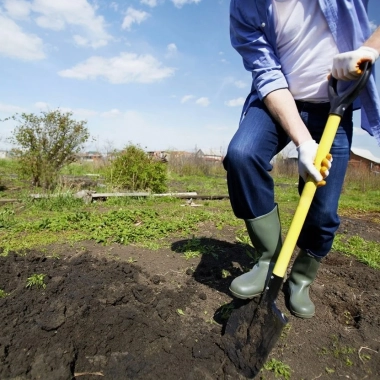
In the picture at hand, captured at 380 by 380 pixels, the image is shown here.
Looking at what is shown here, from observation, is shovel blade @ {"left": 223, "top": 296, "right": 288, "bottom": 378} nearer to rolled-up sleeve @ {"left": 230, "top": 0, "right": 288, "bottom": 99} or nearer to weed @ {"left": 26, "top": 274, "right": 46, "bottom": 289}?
rolled-up sleeve @ {"left": 230, "top": 0, "right": 288, "bottom": 99}

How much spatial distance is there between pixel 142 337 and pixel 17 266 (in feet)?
4.43

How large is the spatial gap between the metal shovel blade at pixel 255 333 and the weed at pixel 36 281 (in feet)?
4.23

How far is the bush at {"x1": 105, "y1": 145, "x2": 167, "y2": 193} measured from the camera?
8.23 metres

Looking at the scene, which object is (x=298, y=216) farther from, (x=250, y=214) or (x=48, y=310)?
(x=48, y=310)

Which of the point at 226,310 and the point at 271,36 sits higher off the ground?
the point at 271,36

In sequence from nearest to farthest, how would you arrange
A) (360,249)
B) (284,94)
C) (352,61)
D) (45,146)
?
(352,61) < (284,94) < (360,249) < (45,146)

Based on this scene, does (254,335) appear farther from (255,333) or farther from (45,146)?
(45,146)

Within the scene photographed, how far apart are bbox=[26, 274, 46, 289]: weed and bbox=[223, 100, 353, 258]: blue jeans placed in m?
1.40

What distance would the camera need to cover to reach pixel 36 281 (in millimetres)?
2119

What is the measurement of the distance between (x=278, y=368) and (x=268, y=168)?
0.96 meters

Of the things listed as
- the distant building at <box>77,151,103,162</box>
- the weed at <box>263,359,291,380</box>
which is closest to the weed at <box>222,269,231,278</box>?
the weed at <box>263,359,291,380</box>

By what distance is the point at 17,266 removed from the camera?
240 centimetres

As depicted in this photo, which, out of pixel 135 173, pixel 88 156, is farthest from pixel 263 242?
pixel 88 156

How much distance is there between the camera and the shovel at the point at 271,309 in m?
1.40
